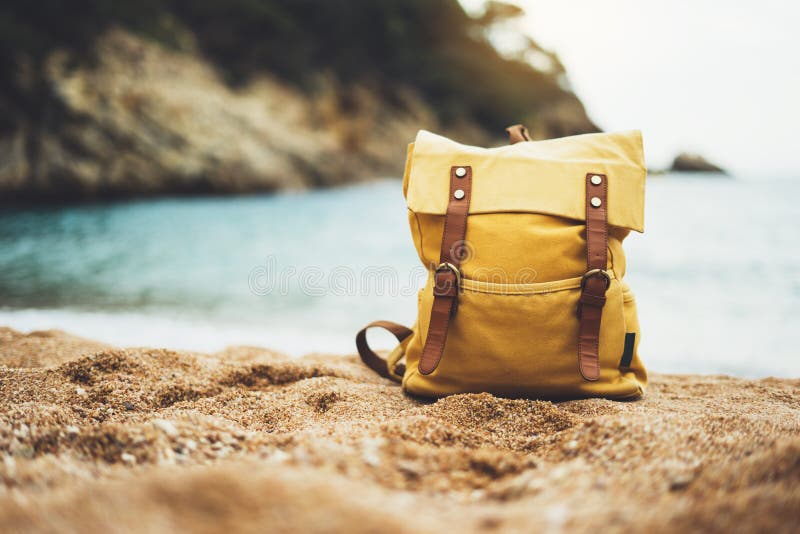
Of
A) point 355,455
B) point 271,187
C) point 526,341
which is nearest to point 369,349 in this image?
point 526,341

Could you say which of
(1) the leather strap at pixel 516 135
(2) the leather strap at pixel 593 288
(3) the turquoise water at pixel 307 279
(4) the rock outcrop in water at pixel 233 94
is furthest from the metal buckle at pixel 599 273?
(4) the rock outcrop in water at pixel 233 94

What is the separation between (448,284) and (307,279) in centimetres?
444

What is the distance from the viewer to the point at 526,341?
1.79 meters

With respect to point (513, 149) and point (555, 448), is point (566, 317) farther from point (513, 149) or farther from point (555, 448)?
point (513, 149)

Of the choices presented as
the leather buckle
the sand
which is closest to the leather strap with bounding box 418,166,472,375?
the leather buckle

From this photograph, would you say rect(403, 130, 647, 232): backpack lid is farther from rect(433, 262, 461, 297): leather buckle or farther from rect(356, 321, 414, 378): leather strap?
rect(356, 321, 414, 378): leather strap

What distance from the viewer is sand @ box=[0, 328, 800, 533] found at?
0.83m

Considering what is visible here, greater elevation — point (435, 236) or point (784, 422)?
point (435, 236)

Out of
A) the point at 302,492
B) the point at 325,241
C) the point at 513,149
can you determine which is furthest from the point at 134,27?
the point at 302,492

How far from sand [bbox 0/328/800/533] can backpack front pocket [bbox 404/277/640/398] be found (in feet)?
0.34

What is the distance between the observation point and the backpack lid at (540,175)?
1.86 metres

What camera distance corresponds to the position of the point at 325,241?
8500 mm

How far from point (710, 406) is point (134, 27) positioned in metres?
17.1

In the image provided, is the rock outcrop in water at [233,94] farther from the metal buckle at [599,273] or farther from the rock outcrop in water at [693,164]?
the metal buckle at [599,273]
